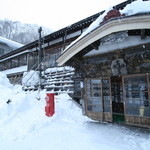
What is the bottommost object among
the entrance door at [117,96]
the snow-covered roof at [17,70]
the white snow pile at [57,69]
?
the entrance door at [117,96]

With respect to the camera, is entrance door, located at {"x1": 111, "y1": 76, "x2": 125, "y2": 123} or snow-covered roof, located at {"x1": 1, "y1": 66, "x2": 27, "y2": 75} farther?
snow-covered roof, located at {"x1": 1, "y1": 66, "x2": 27, "y2": 75}

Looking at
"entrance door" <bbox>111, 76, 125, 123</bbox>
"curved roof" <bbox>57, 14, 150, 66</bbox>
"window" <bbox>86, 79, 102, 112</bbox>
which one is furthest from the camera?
"entrance door" <bbox>111, 76, 125, 123</bbox>

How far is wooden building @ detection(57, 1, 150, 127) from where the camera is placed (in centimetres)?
480

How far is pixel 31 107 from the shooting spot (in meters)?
7.09

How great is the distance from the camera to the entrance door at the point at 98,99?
5.87 meters

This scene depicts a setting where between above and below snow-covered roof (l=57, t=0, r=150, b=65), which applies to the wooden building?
below

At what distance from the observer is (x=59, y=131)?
16.1 feet

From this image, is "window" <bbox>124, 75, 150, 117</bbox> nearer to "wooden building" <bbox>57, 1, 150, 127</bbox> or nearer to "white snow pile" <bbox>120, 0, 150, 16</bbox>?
"wooden building" <bbox>57, 1, 150, 127</bbox>

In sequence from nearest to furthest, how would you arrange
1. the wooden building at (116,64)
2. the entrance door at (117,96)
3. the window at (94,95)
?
1. the wooden building at (116,64)
2. the window at (94,95)
3. the entrance door at (117,96)

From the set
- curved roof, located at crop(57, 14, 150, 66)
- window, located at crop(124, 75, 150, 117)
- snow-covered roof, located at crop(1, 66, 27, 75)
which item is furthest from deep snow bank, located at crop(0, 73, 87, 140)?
snow-covered roof, located at crop(1, 66, 27, 75)

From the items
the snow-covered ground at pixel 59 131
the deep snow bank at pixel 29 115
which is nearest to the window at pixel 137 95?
the snow-covered ground at pixel 59 131

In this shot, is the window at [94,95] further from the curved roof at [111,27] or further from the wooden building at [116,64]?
the curved roof at [111,27]

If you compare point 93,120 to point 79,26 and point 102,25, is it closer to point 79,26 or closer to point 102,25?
point 102,25

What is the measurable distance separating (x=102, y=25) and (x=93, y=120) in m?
4.34
